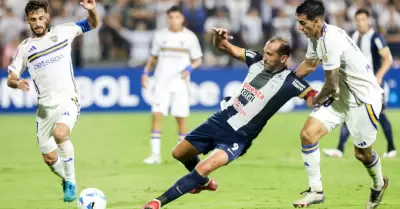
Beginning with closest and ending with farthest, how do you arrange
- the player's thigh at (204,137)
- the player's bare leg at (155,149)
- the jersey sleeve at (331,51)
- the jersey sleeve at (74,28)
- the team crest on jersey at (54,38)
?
the jersey sleeve at (331,51), the player's thigh at (204,137), the team crest on jersey at (54,38), the jersey sleeve at (74,28), the player's bare leg at (155,149)

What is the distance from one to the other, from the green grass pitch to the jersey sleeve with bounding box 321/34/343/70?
5.35ft

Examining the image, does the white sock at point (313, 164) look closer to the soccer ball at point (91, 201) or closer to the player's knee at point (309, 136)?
A: the player's knee at point (309, 136)

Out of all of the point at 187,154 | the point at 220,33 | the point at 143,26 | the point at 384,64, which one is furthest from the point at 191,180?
the point at 143,26

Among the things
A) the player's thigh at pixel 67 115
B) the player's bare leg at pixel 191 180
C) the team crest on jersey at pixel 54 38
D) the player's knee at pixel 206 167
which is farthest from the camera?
the team crest on jersey at pixel 54 38

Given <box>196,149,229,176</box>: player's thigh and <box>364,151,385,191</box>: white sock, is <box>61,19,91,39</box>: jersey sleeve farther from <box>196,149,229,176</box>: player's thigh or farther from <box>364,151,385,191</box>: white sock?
<box>364,151,385,191</box>: white sock

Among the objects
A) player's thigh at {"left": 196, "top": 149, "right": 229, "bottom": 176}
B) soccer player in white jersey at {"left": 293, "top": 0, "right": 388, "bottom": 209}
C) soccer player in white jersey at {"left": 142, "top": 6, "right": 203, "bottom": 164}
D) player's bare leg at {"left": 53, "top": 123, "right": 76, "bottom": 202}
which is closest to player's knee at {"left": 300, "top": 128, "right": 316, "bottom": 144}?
soccer player in white jersey at {"left": 293, "top": 0, "right": 388, "bottom": 209}

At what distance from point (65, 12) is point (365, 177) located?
11572 mm

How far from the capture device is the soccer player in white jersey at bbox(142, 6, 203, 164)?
13891 millimetres

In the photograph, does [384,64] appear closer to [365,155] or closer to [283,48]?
[365,155]

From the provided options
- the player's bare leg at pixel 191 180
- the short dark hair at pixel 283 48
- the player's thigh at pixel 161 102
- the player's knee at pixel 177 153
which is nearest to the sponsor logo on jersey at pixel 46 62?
the player's knee at pixel 177 153

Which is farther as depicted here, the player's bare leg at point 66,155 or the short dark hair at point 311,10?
the player's bare leg at point 66,155

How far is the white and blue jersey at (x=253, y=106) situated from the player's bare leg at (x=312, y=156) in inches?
19.5

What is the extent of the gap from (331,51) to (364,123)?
0.97 m

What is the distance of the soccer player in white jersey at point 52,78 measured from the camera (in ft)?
32.1
